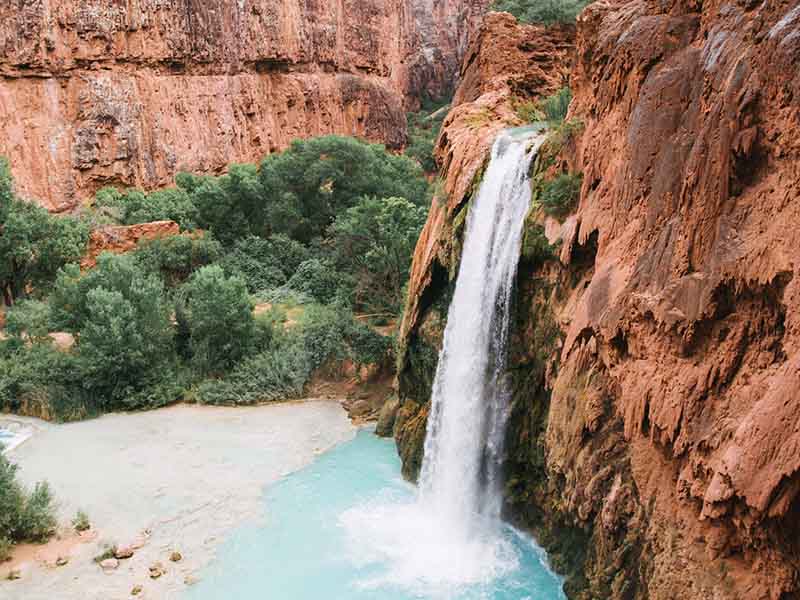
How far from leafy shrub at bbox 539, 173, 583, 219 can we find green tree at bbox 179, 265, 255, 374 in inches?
417

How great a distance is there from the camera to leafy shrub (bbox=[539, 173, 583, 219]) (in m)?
9.06

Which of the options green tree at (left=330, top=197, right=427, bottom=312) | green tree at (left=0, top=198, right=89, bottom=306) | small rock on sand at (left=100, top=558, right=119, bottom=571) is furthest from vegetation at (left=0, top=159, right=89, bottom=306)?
small rock on sand at (left=100, top=558, right=119, bottom=571)

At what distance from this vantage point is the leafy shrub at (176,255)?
21922 mm

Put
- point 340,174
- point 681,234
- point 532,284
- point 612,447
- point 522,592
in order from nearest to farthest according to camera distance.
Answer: point 681,234 < point 612,447 < point 522,592 < point 532,284 < point 340,174

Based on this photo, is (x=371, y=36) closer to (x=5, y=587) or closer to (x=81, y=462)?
(x=81, y=462)

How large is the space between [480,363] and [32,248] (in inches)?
690

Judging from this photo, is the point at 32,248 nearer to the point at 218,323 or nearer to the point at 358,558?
the point at 218,323

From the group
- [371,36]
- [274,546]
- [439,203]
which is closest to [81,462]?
[274,546]

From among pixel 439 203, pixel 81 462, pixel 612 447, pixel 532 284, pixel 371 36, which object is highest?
pixel 371 36

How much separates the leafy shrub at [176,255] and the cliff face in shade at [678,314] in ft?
53.8

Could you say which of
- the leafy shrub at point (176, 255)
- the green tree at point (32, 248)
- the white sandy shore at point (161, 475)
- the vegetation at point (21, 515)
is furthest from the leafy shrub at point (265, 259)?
the vegetation at point (21, 515)

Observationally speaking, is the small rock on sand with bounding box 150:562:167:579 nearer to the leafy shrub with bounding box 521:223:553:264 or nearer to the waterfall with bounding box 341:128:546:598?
the waterfall with bounding box 341:128:546:598

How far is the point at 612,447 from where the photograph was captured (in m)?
7.01

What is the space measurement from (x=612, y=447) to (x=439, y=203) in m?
7.03
